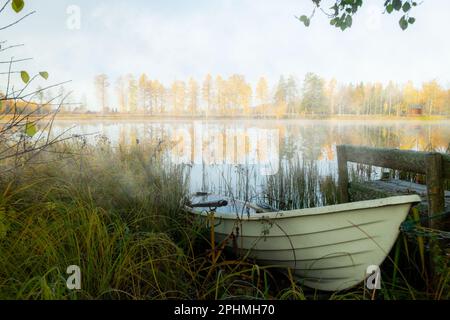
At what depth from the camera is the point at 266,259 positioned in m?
3.61

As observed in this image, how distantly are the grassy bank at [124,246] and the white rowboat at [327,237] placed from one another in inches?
5.7

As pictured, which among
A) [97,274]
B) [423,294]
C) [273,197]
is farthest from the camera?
[273,197]

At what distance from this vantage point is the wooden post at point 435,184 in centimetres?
304

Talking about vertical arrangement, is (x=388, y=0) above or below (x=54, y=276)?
above

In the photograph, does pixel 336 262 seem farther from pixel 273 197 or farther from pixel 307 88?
pixel 307 88

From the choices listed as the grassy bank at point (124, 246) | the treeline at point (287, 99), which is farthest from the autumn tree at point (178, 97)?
the grassy bank at point (124, 246)

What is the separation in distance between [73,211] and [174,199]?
1686 millimetres

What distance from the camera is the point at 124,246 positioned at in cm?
251

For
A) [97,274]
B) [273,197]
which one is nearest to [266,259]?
[97,274]

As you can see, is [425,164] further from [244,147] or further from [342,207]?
[244,147]

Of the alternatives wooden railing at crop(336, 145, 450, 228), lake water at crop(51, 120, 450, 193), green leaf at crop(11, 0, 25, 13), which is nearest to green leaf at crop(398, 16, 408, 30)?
wooden railing at crop(336, 145, 450, 228)

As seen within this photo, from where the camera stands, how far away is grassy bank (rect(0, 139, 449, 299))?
2316 mm

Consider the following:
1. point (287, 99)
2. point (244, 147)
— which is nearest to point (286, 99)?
point (287, 99)
